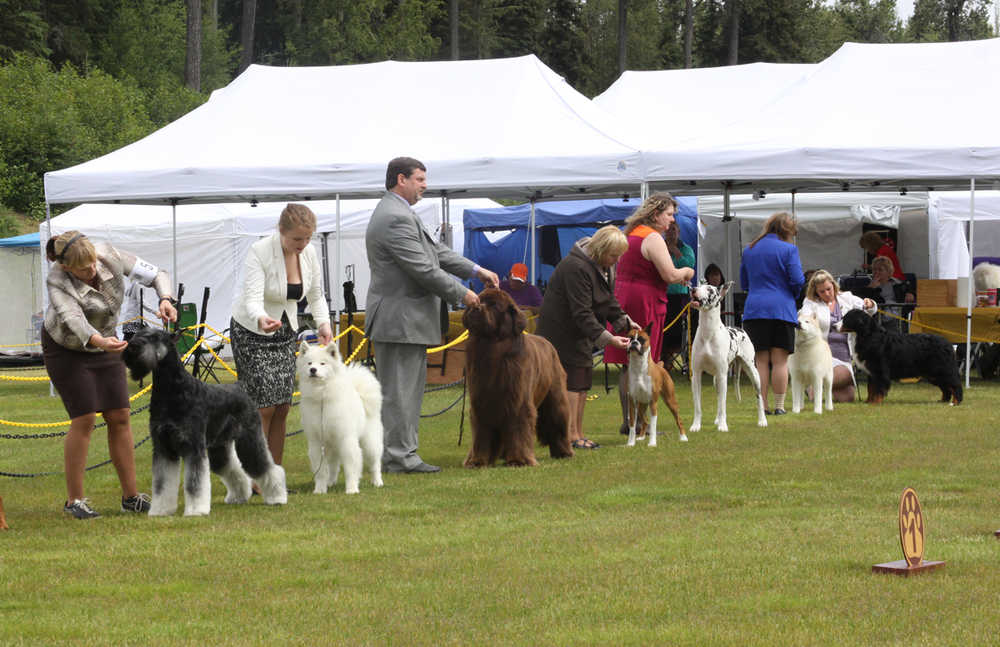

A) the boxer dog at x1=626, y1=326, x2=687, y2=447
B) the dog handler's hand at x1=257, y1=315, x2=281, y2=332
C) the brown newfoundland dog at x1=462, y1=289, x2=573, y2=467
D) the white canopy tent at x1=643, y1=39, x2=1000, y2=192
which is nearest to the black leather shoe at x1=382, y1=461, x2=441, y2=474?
the brown newfoundland dog at x1=462, y1=289, x2=573, y2=467

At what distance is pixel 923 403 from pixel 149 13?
38540 millimetres

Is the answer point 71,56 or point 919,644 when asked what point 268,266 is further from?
point 71,56

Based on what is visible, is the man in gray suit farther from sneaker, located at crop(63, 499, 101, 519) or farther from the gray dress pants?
sneaker, located at crop(63, 499, 101, 519)

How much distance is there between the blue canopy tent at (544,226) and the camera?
71.7ft

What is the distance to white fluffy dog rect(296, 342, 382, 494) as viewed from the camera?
7215mm

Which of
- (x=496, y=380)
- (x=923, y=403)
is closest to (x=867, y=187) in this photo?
(x=923, y=403)

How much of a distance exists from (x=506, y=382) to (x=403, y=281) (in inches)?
34.6

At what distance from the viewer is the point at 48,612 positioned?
4656 millimetres

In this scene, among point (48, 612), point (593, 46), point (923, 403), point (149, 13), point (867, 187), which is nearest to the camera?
point (48, 612)

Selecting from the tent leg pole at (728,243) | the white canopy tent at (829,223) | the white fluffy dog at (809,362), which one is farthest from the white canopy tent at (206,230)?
the white fluffy dog at (809,362)

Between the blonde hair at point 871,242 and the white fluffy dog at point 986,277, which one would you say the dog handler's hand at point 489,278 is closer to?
the white fluffy dog at point 986,277

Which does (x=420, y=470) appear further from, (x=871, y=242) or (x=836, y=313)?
(x=871, y=242)

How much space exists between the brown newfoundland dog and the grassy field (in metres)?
0.22

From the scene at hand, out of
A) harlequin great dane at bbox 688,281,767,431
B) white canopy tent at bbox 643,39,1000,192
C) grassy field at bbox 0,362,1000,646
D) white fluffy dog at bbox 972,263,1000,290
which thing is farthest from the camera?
A: white fluffy dog at bbox 972,263,1000,290
